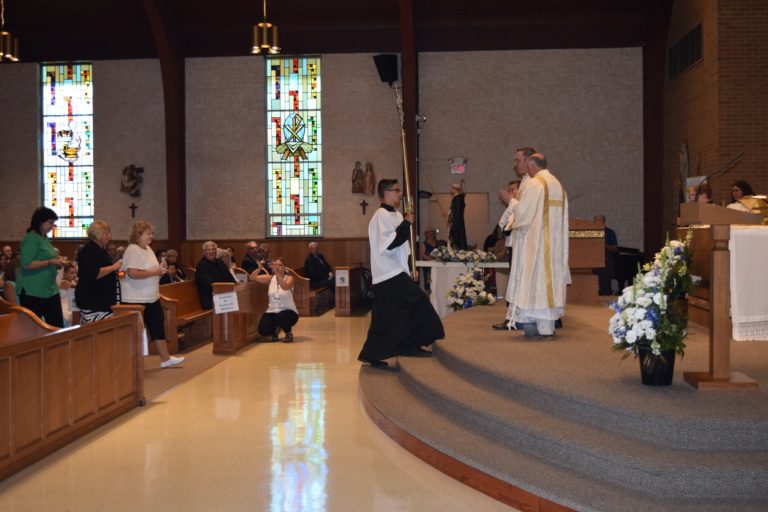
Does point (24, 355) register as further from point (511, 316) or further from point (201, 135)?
point (201, 135)

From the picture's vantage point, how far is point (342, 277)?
13.8 m

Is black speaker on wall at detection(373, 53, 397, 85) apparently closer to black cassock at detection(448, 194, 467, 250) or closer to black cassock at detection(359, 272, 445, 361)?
black cassock at detection(448, 194, 467, 250)

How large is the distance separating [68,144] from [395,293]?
43.0 feet

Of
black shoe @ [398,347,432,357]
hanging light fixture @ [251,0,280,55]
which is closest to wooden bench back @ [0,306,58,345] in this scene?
black shoe @ [398,347,432,357]

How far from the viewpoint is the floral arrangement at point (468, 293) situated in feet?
32.5

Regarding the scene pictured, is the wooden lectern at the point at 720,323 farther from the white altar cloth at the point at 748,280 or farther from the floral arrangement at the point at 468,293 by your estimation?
the floral arrangement at the point at 468,293

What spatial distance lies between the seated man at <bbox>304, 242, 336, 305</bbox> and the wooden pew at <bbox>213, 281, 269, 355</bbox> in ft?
13.3

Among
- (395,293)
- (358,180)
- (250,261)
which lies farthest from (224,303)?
(358,180)

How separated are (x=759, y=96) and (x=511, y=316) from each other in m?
7.47

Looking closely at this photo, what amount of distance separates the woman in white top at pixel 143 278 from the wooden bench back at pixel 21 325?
5.95ft

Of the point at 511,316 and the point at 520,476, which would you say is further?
the point at 511,316

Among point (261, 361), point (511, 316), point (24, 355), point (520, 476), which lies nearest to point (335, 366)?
point (261, 361)

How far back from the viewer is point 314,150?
56.7 feet

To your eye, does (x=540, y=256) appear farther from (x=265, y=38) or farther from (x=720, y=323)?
(x=265, y=38)
